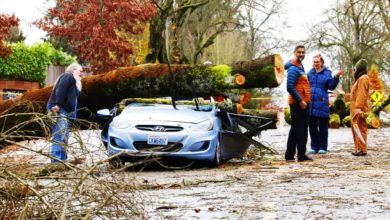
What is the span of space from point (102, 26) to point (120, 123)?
2244cm

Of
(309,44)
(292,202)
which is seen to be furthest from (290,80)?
(309,44)

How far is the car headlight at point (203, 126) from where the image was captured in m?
12.4

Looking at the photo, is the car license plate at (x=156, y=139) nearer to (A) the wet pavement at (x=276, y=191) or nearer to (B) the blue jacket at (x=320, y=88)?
(A) the wet pavement at (x=276, y=191)

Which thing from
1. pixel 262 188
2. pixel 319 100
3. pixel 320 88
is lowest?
pixel 262 188

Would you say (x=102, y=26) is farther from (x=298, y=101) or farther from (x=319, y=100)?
(x=298, y=101)

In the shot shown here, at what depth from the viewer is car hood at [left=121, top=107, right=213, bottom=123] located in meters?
12.4

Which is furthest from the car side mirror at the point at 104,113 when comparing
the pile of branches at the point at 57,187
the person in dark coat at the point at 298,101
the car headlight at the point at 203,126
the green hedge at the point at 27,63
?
the green hedge at the point at 27,63

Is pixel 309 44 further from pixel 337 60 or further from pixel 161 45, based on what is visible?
pixel 161 45

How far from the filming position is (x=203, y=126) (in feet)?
41.0

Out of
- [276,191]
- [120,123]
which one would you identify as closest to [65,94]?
[120,123]

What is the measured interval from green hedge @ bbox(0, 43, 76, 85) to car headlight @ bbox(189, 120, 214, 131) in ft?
79.0

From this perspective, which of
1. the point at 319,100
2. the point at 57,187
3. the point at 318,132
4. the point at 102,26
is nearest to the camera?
the point at 57,187

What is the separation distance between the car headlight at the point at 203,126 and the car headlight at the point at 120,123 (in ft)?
3.03

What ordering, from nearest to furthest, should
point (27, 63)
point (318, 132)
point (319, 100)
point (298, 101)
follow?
1. point (298, 101)
2. point (319, 100)
3. point (318, 132)
4. point (27, 63)
